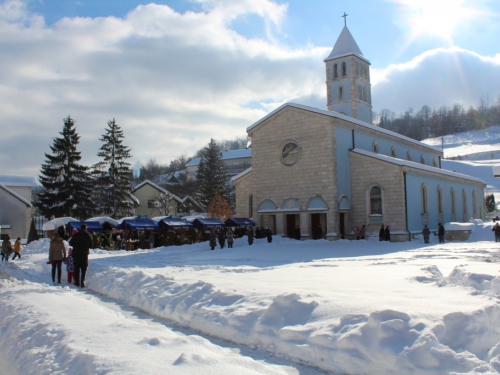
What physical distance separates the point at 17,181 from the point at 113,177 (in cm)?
1041

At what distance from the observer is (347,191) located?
30.4 m

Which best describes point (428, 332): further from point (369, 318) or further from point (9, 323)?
point (9, 323)

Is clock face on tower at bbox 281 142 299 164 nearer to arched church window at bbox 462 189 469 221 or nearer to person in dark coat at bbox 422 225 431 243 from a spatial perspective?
person in dark coat at bbox 422 225 431 243

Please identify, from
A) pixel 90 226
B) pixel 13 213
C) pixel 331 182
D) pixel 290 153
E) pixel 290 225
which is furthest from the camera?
pixel 13 213

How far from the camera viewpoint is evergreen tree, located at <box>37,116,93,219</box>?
147 ft

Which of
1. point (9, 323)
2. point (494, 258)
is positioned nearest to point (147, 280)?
point (9, 323)

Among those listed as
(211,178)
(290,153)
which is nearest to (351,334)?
(290,153)

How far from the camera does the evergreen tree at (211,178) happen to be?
2512 inches

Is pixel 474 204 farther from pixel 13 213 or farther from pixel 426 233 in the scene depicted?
pixel 13 213

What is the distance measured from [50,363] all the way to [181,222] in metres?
24.8

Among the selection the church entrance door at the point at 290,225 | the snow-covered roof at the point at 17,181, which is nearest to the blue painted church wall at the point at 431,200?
the church entrance door at the point at 290,225

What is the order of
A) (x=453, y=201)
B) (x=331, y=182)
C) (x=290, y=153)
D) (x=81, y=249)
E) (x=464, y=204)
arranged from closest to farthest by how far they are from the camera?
1. (x=81, y=249)
2. (x=331, y=182)
3. (x=290, y=153)
4. (x=453, y=201)
5. (x=464, y=204)

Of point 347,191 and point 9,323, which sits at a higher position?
point 347,191

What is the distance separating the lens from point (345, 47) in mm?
39875
